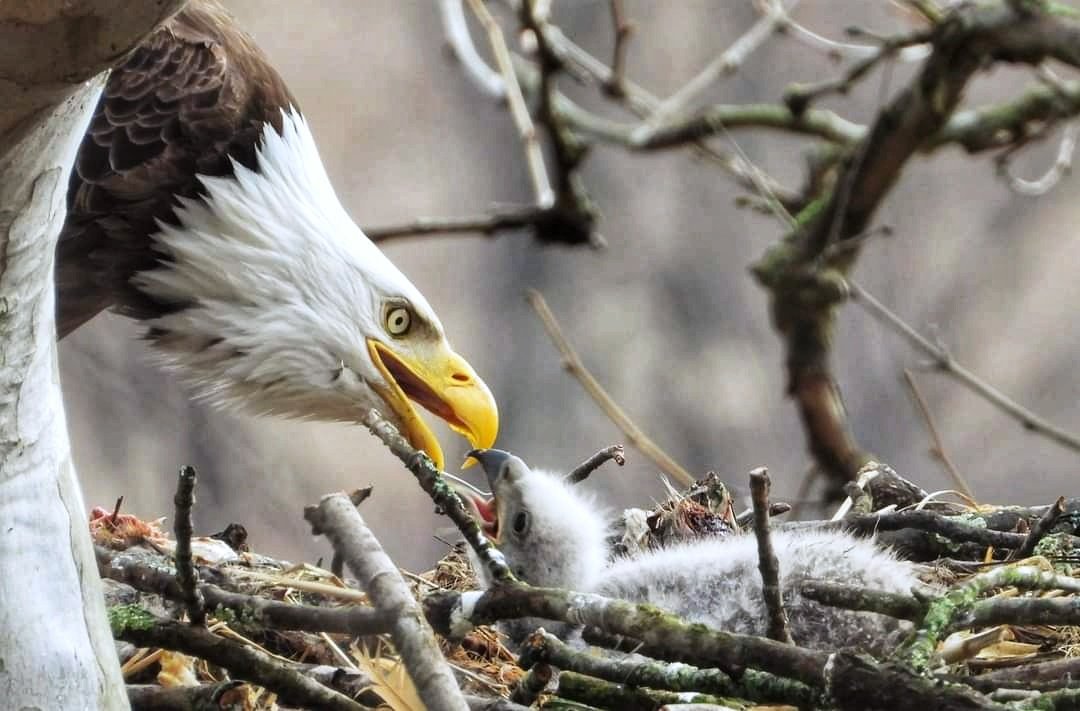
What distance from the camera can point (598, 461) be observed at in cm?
326

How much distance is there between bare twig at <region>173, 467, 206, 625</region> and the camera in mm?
2121

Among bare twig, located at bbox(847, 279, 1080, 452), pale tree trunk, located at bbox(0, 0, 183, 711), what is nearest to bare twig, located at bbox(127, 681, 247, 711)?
pale tree trunk, located at bbox(0, 0, 183, 711)

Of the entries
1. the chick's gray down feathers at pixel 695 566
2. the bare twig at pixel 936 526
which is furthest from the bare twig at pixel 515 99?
the bare twig at pixel 936 526

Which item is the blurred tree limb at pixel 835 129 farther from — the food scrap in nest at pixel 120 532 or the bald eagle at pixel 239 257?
the food scrap in nest at pixel 120 532

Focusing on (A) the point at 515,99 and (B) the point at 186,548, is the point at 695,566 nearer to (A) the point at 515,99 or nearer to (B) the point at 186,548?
(B) the point at 186,548

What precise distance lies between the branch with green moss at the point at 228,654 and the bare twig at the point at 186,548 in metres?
0.03

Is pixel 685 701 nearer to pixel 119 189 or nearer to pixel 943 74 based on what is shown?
pixel 119 189

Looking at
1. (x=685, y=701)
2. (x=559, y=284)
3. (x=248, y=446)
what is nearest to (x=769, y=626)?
(x=685, y=701)

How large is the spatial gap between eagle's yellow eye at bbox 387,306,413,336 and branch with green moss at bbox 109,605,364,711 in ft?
3.45

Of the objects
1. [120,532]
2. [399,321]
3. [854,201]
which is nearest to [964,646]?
[399,321]

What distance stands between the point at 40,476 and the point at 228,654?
43 cm

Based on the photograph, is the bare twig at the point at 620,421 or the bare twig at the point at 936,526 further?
the bare twig at the point at 620,421

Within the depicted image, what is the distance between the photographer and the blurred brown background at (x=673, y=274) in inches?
335

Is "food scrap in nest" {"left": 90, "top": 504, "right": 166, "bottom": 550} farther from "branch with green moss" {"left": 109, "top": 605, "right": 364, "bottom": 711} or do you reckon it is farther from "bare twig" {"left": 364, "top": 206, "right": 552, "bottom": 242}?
"bare twig" {"left": 364, "top": 206, "right": 552, "bottom": 242}
